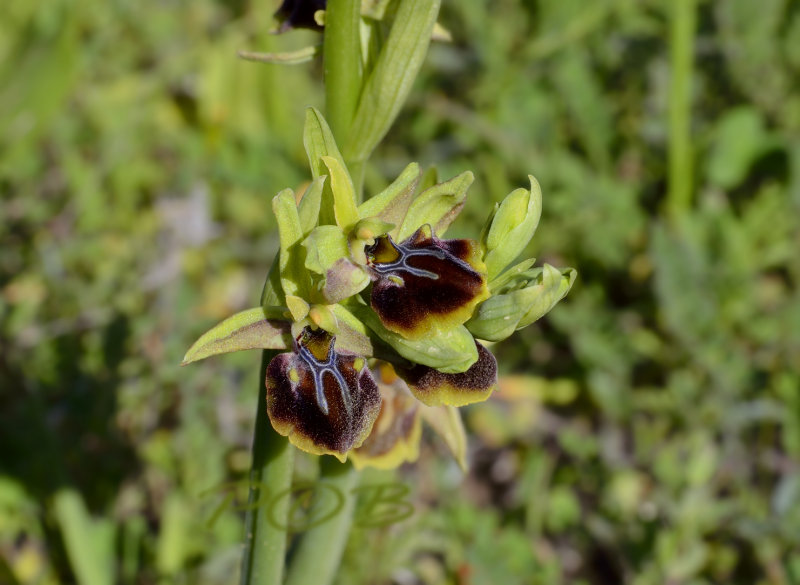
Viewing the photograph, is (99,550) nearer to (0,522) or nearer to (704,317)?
(0,522)

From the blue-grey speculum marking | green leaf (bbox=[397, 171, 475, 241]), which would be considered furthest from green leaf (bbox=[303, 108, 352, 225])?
the blue-grey speculum marking

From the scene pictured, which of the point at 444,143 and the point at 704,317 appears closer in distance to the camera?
the point at 704,317

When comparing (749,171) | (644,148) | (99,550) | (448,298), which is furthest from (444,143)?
(448,298)

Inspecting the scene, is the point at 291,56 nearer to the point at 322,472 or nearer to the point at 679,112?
the point at 322,472

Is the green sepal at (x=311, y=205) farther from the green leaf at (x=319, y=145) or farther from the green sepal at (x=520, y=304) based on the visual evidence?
the green sepal at (x=520, y=304)

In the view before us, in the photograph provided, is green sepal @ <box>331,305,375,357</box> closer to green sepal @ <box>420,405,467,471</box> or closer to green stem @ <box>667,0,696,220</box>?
green sepal @ <box>420,405,467,471</box>

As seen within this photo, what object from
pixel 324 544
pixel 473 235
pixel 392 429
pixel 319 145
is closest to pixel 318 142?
pixel 319 145

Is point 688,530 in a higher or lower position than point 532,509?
higher
